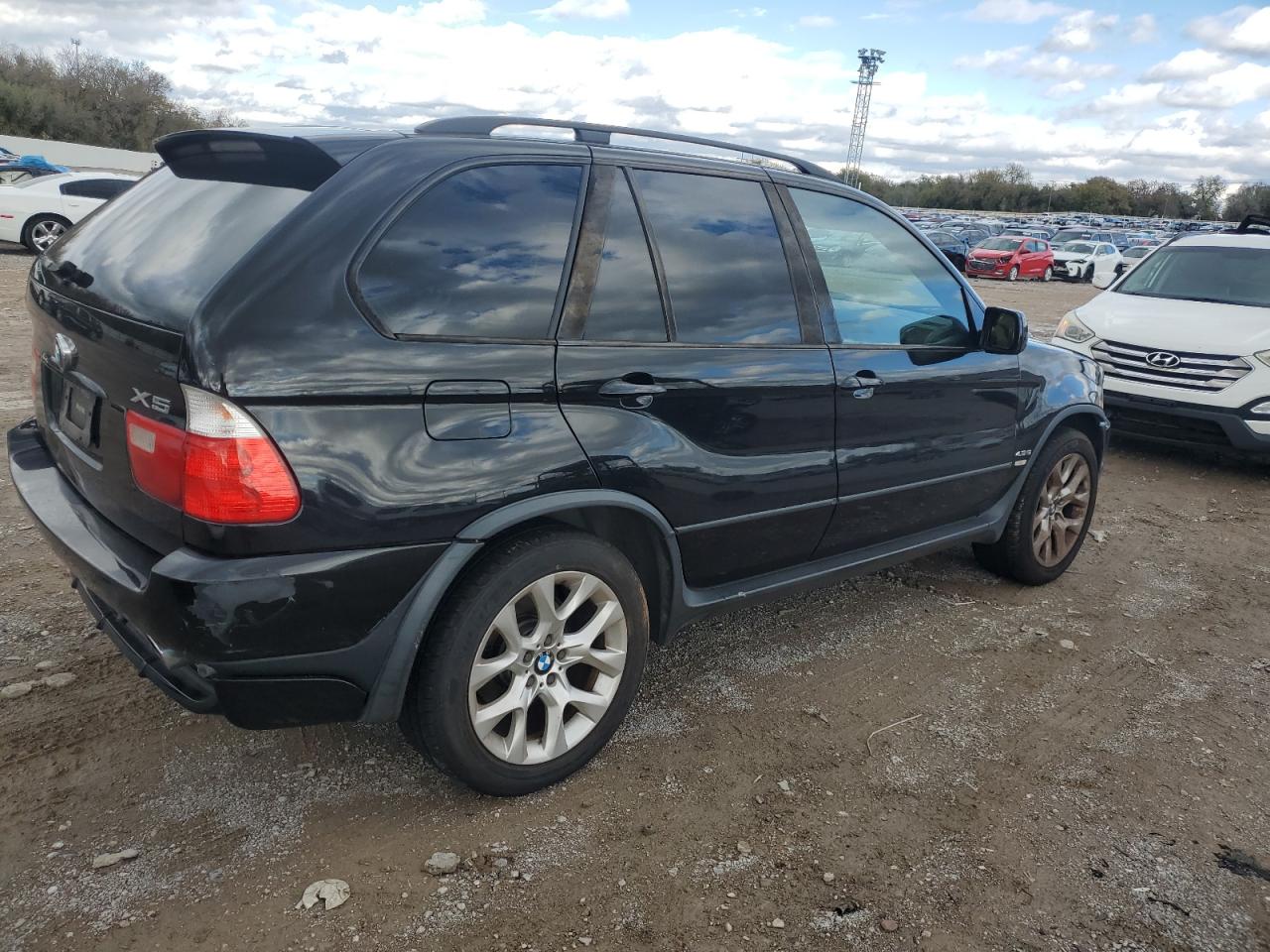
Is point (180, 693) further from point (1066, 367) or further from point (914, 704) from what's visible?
point (1066, 367)

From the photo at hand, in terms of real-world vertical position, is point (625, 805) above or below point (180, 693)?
below

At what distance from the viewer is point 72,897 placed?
2.28 metres

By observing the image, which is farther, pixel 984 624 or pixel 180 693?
pixel 984 624

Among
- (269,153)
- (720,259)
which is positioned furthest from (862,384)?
(269,153)

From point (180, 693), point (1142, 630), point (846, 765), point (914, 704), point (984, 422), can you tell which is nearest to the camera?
point (180, 693)

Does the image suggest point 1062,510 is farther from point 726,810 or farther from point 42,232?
point 42,232

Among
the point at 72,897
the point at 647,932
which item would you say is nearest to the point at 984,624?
the point at 647,932

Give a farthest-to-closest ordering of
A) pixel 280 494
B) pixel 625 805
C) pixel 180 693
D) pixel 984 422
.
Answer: pixel 984 422, pixel 625 805, pixel 180 693, pixel 280 494

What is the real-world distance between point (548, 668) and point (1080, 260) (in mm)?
33740

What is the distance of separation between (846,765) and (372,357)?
1.94 metres

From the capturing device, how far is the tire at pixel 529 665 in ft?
8.13

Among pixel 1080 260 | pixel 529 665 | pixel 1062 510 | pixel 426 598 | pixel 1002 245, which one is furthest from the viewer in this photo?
pixel 1080 260

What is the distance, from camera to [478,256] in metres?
2.55

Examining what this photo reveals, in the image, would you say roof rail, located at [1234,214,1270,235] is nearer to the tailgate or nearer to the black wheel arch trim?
the black wheel arch trim
